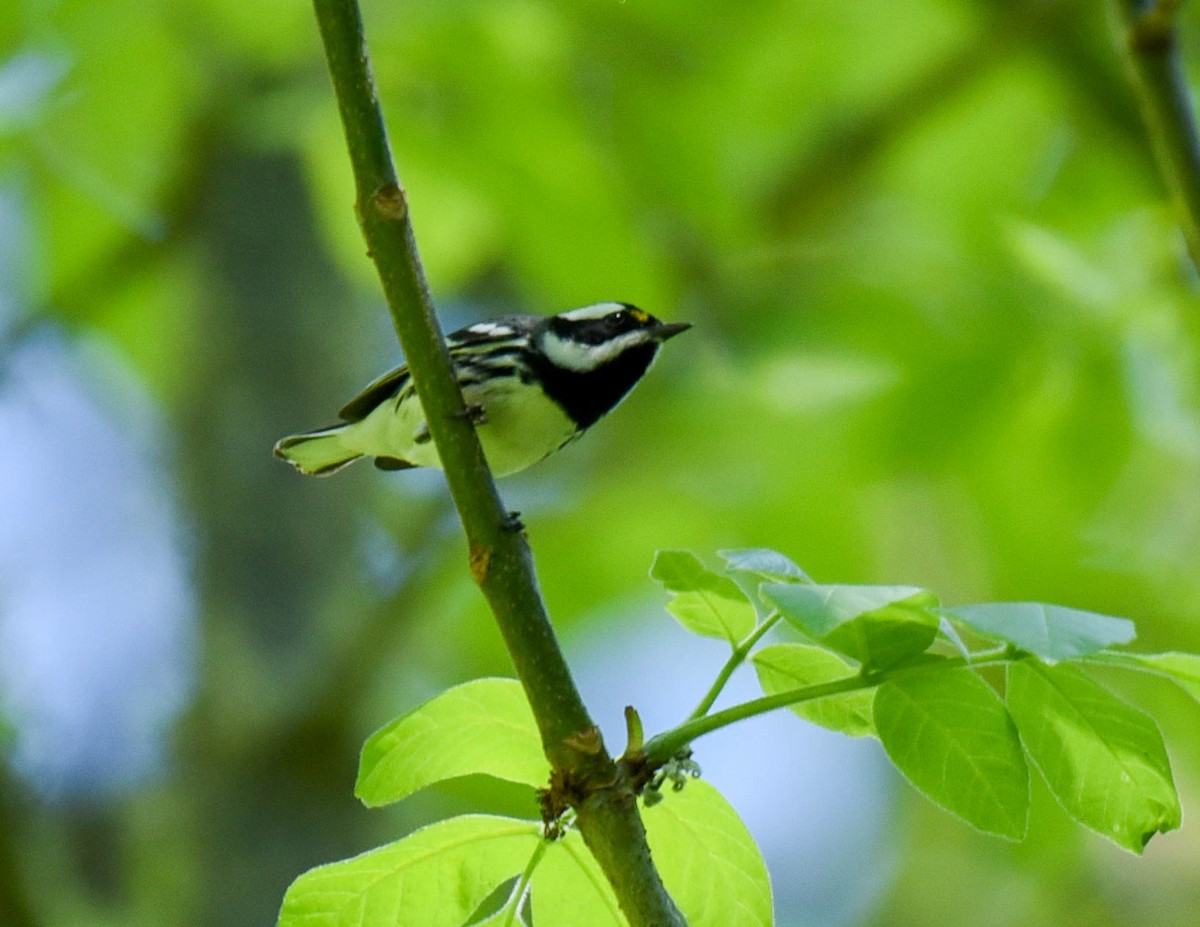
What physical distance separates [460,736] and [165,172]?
3.79m

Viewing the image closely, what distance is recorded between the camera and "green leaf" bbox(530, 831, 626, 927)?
130cm

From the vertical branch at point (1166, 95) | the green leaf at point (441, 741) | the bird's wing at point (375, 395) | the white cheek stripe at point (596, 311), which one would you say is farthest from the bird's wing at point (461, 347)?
the green leaf at point (441, 741)

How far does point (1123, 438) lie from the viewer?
2633 millimetres

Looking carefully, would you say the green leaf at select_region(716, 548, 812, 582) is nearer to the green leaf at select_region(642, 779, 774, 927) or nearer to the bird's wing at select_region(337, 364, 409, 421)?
the green leaf at select_region(642, 779, 774, 927)

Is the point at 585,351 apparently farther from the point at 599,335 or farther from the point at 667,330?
the point at 667,330

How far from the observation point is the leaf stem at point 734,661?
124cm

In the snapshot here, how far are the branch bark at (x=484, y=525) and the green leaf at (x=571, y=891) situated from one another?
0.05 metres

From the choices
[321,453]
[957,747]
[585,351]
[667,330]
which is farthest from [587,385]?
[957,747]

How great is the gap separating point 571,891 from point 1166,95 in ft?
4.37

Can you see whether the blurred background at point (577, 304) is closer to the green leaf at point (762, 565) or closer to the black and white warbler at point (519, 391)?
the black and white warbler at point (519, 391)

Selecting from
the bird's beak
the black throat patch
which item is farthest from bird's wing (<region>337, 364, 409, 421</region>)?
the bird's beak

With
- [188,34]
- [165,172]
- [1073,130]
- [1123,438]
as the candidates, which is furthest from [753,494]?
[165,172]

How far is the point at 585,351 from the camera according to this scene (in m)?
2.94

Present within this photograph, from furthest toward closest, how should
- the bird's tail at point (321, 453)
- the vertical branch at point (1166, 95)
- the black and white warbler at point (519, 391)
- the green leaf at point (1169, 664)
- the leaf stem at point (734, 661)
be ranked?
the bird's tail at point (321, 453) → the black and white warbler at point (519, 391) → the vertical branch at point (1166, 95) → the leaf stem at point (734, 661) → the green leaf at point (1169, 664)
